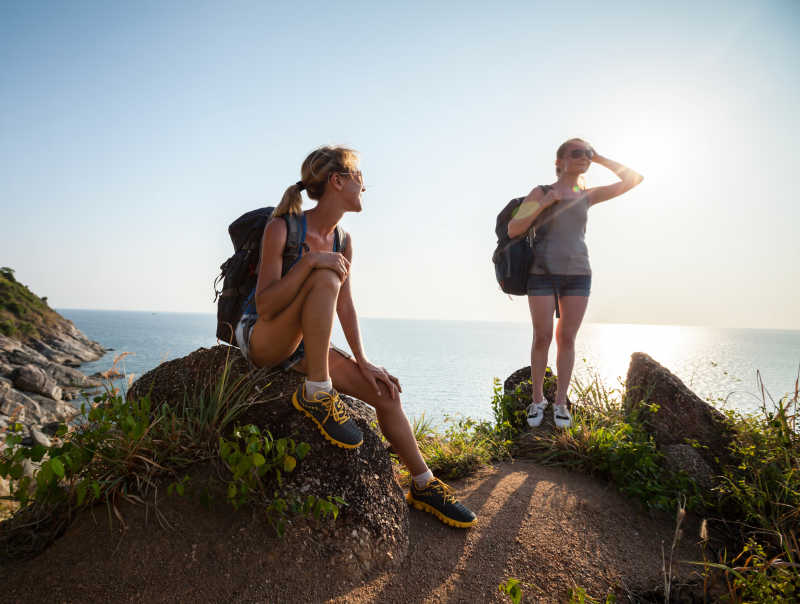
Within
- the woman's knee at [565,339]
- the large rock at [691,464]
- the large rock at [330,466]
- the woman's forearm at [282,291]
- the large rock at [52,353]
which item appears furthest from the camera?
the large rock at [52,353]

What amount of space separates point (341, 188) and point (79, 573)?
248 centimetres

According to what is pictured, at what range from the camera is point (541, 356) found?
4.39 m

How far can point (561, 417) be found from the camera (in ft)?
14.2

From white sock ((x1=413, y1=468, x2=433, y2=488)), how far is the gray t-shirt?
99.5 inches

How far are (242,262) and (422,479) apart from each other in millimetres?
1928

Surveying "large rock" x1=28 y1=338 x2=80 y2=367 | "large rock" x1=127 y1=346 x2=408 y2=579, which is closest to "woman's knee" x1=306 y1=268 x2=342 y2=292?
"large rock" x1=127 y1=346 x2=408 y2=579

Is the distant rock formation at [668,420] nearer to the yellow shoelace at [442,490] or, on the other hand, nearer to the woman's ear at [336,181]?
the yellow shoelace at [442,490]

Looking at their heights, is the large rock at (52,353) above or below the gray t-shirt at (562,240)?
below

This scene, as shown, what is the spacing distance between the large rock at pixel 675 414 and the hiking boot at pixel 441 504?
2.47 metres

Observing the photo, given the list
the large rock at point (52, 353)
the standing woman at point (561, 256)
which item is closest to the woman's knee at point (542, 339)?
the standing woman at point (561, 256)

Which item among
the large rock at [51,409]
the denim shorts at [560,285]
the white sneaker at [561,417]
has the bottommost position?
the large rock at [51,409]

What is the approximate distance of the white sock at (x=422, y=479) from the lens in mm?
2779

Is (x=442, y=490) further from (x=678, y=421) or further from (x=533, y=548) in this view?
(x=678, y=421)

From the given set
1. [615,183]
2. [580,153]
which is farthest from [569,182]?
[615,183]
